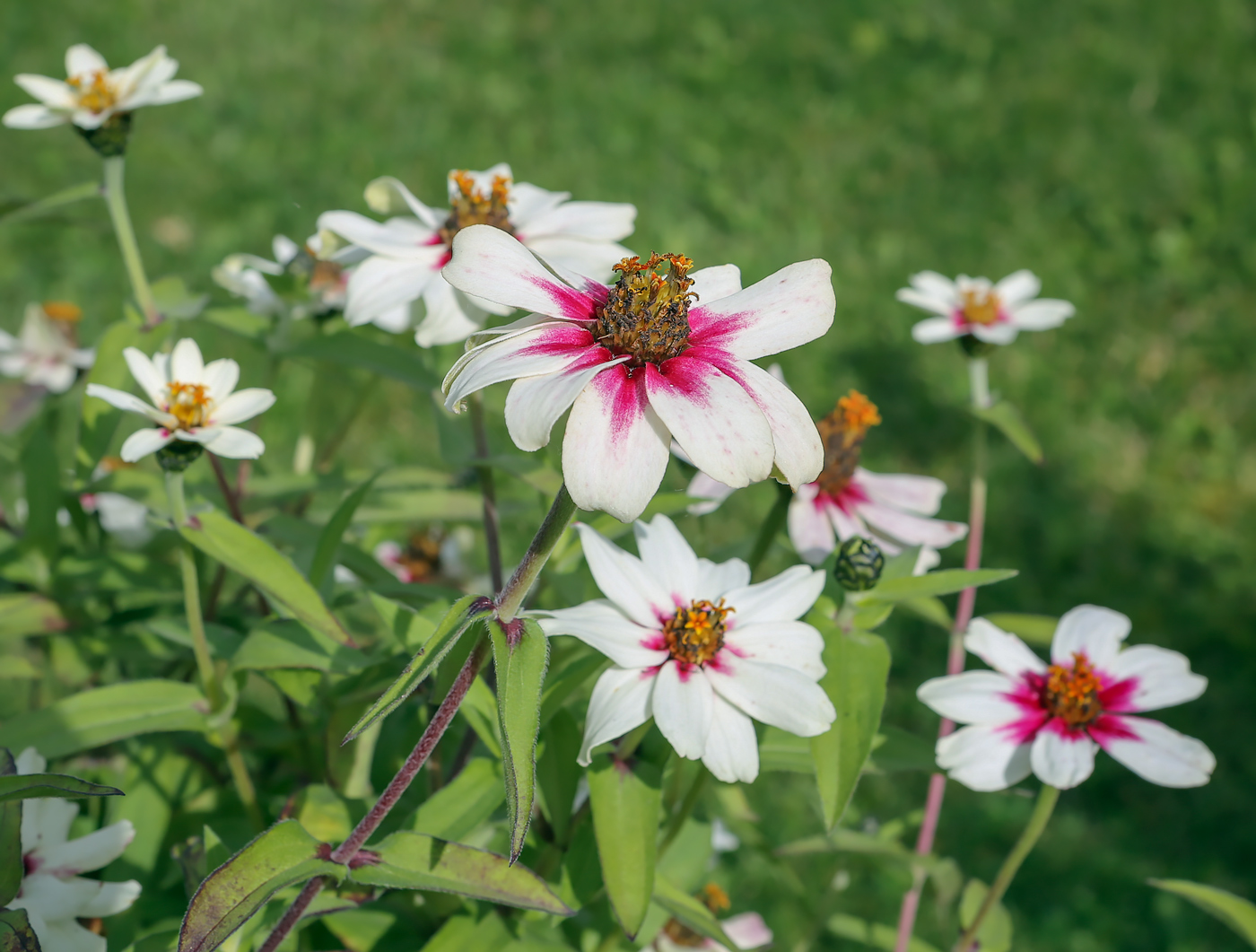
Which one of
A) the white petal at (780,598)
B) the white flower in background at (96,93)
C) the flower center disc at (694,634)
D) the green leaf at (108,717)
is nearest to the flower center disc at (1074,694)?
the white petal at (780,598)

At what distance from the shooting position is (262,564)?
3.98ft

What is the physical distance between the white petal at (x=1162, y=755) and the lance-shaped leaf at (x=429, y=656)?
677 mm

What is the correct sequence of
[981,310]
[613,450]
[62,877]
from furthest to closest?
1. [981,310]
2. [62,877]
3. [613,450]

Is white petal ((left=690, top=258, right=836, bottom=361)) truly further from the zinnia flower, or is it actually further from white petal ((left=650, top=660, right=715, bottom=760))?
the zinnia flower

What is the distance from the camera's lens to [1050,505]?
133 inches

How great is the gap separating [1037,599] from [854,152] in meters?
2.21

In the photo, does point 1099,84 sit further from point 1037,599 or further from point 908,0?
point 1037,599

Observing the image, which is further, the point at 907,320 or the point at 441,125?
the point at 441,125

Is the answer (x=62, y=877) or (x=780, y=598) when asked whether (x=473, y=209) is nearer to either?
(x=780, y=598)

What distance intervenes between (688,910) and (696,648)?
1.03 feet

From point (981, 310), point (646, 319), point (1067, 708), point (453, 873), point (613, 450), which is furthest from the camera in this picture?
point (981, 310)

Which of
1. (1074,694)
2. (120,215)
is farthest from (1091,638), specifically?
(120,215)

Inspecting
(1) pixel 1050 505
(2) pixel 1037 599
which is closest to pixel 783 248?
(1) pixel 1050 505

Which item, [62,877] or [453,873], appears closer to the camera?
[453,873]
